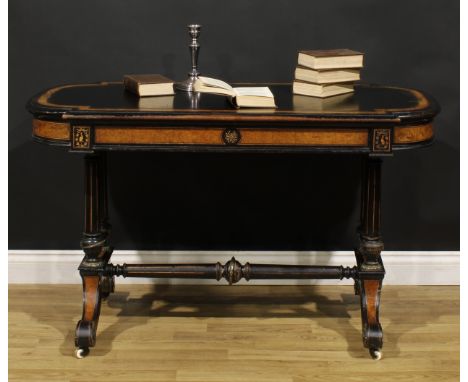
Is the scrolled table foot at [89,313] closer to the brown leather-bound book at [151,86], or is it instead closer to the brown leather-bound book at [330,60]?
the brown leather-bound book at [151,86]

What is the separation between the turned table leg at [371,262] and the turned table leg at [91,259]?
0.98 metres

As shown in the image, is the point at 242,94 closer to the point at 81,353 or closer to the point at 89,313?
the point at 89,313

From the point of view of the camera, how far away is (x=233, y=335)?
3.43 meters

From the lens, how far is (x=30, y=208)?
394 centimetres

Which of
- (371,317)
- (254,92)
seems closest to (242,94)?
(254,92)

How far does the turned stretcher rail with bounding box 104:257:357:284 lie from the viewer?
3.35m

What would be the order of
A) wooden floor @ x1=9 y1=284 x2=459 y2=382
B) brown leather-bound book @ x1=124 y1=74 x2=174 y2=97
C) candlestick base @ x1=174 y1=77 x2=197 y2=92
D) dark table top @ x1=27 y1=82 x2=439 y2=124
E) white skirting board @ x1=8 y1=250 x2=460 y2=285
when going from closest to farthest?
1. dark table top @ x1=27 y1=82 x2=439 y2=124
2. wooden floor @ x1=9 y1=284 x2=459 y2=382
3. brown leather-bound book @ x1=124 y1=74 x2=174 y2=97
4. candlestick base @ x1=174 y1=77 x2=197 y2=92
5. white skirting board @ x1=8 y1=250 x2=460 y2=285

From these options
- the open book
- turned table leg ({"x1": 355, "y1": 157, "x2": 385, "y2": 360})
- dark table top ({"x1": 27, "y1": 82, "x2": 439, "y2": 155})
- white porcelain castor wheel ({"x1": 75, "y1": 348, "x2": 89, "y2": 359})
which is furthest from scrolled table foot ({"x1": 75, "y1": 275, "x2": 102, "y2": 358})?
turned table leg ({"x1": 355, "y1": 157, "x2": 385, "y2": 360})

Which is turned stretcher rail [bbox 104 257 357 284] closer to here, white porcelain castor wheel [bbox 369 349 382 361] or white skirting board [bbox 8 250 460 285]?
white porcelain castor wheel [bbox 369 349 382 361]

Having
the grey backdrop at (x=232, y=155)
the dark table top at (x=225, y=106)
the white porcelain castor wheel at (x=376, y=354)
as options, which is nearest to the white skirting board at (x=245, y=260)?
the grey backdrop at (x=232, y=155)

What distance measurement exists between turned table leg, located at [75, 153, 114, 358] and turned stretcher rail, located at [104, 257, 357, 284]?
0.08 meters

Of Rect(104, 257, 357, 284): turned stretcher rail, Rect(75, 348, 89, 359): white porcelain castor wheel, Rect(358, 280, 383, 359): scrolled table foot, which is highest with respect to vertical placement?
Rect(104, 257, 357, 284): turned stretcher rail

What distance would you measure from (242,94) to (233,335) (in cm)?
98

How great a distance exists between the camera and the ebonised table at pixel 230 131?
9.73ft
